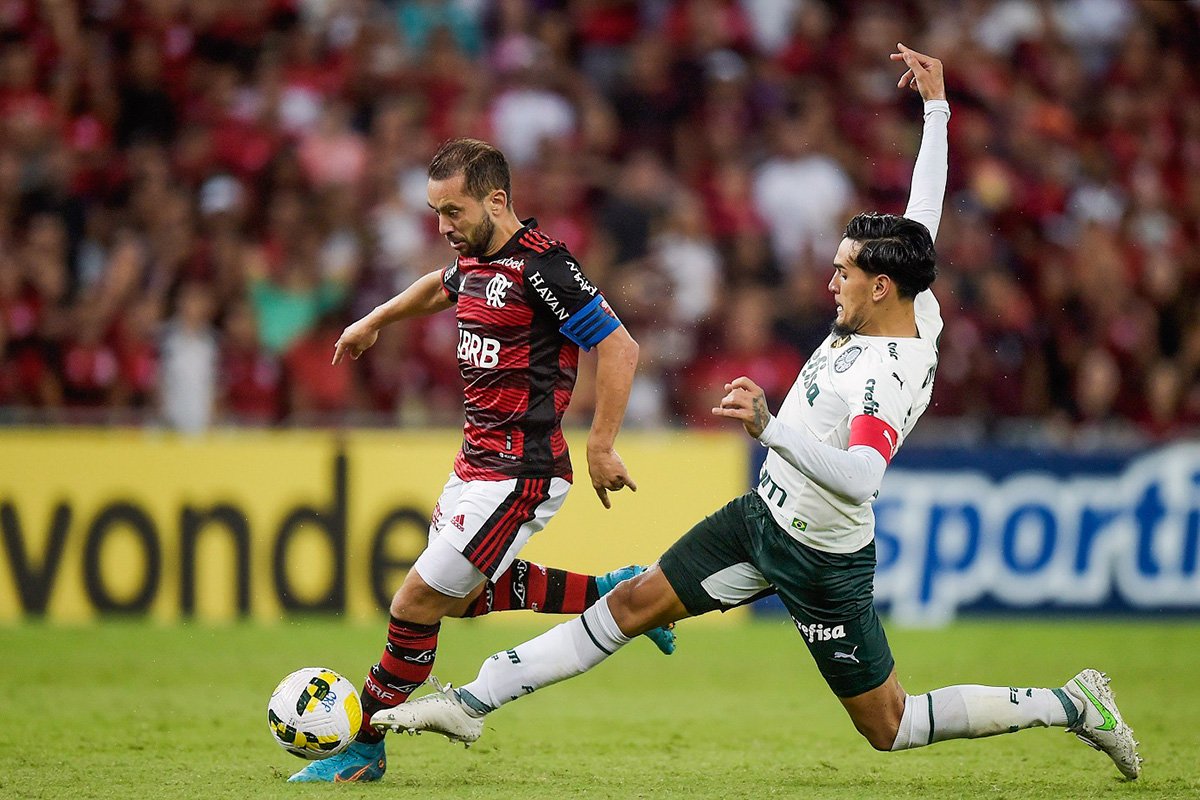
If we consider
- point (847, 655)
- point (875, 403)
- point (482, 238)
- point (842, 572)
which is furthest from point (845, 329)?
point (482, 238)

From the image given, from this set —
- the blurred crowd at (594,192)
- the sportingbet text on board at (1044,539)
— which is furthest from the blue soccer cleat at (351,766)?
the sportingbet text on board at (1044,539)

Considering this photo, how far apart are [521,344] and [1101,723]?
2834 millimetres

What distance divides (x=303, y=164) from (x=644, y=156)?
3150 millimetres

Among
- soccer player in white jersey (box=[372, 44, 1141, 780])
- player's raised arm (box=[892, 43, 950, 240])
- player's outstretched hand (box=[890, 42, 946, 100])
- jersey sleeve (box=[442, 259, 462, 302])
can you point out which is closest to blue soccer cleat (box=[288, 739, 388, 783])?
soccer player in white jersey (box=[372, 44, 1141, 780])

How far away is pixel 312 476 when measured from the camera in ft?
40.1

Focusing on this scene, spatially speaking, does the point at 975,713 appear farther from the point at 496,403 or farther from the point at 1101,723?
the point at 496,403

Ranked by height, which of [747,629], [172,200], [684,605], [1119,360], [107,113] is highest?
[107,113]

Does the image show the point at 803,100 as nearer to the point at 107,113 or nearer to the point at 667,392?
the point at 667,392

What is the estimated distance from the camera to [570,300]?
6.43 metres

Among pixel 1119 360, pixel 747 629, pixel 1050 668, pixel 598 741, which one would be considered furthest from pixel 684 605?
pixel 1119 360

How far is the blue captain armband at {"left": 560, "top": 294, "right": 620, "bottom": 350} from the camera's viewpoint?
645cm

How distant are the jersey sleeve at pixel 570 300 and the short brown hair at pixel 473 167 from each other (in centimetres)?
37

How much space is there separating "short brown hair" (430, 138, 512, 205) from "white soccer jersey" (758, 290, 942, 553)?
1.48 metres

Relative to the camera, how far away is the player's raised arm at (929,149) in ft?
22.0
